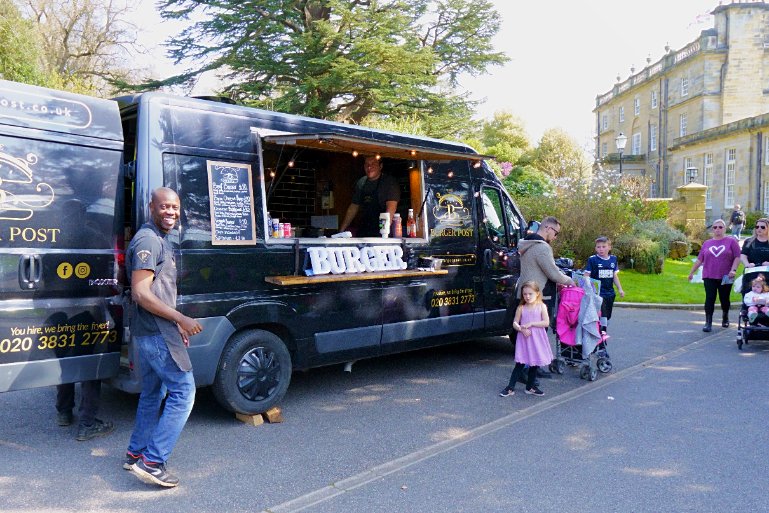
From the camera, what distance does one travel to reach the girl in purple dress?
654 cm

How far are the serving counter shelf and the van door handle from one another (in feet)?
5.98

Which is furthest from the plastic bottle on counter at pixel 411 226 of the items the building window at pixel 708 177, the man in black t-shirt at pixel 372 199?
the building window at pixel 708 177

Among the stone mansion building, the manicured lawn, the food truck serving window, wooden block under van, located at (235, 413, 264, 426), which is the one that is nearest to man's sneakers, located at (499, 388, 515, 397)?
the food truck serving window

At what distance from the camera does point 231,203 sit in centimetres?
559

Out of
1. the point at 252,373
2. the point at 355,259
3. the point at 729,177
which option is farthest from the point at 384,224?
the point at 729,177

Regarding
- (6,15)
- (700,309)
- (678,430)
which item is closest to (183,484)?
(678,430)

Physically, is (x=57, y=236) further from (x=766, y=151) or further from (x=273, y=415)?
(x=766, y=151)

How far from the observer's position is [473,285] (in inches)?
310

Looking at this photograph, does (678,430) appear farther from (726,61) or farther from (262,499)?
(726,61)

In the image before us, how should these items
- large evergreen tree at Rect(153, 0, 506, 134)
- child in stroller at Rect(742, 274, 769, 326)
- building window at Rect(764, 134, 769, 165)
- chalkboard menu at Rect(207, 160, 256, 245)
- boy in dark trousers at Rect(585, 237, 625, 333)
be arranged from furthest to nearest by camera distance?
building window at Rect(764, 134, 769, 165)
large evergreen tree at Rect(153, 0, 506, 134)
child in stroller at Rect(742, 274, 769, 326)
boy in dark trousers at Rect(585, 237, 625, 333)
chalkboard menu at Rect(207, 160, 256, 245)

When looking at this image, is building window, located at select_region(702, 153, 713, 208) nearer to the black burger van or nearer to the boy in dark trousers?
the boy in dark trousers

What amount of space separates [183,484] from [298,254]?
2347mm

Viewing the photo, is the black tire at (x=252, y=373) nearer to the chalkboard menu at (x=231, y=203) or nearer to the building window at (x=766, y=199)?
the chalkboard menu at (x=231, y=203)

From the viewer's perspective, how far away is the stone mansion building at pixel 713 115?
3722cm
